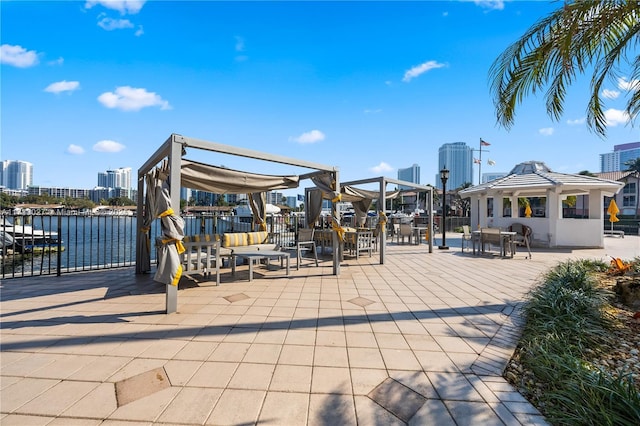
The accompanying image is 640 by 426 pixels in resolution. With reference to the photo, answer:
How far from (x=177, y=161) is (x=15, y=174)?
95.0m

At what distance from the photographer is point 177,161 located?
3930mm

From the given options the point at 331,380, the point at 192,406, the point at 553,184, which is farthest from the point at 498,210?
the point at 192,406

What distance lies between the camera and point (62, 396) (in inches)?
79.6

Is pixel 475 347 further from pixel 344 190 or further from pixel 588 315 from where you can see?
pixel 344 190

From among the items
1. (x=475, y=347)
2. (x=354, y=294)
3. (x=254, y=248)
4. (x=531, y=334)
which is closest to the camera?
(x=475, y=347)

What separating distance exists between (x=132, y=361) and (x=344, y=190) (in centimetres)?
778

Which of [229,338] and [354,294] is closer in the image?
[229,338]

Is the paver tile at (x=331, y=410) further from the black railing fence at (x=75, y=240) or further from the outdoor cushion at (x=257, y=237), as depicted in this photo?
the outdoor cushion at (x=257, y=237)

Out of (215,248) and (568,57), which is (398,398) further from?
(568,57)

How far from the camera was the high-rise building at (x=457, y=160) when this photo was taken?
59.4 meters

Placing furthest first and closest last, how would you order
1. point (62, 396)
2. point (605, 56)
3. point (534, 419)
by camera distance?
point (605, 56), point (62, 396), point (534, 419)

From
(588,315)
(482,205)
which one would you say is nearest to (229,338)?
(588,315)

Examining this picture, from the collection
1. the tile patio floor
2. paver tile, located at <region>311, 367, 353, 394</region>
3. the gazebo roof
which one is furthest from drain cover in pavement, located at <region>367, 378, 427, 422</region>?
the gazebo roof

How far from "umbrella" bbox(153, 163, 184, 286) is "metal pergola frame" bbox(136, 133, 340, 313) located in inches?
4.3
